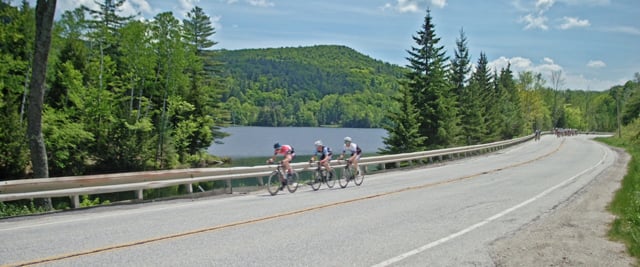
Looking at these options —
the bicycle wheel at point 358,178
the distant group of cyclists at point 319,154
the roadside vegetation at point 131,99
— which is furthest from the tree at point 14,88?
the bicycle wheel at point 358,178

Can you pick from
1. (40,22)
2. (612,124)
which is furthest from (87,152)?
(612,124)

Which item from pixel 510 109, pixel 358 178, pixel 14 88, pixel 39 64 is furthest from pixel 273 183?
pixel 510 109

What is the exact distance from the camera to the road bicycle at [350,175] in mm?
A: 18375

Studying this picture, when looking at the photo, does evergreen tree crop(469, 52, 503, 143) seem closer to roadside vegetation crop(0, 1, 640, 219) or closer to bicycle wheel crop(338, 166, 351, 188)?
roadside vegetation crop(0, 1, 640, 219)

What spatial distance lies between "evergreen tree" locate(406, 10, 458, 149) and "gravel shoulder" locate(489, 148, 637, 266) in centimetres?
2748

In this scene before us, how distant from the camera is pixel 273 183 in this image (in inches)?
609

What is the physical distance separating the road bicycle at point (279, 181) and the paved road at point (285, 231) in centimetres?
67

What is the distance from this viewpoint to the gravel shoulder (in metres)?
6.98

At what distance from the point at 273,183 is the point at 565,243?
9.25 metres

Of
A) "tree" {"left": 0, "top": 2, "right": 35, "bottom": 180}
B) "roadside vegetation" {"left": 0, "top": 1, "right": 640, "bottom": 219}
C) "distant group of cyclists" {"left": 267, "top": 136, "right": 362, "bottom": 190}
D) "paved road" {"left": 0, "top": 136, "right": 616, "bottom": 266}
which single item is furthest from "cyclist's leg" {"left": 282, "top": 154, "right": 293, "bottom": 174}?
"tree" {"left": 0, "top": 2, "right": 35, "bottom": 180}

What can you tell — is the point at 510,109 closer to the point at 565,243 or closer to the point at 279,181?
the point at 279,181

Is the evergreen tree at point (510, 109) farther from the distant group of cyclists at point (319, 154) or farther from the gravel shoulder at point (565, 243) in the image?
the gravel shoulder at point (565, 243)

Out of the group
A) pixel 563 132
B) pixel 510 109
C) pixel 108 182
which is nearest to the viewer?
pixel 108 182

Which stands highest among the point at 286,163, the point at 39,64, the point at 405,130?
the point at 39,64
